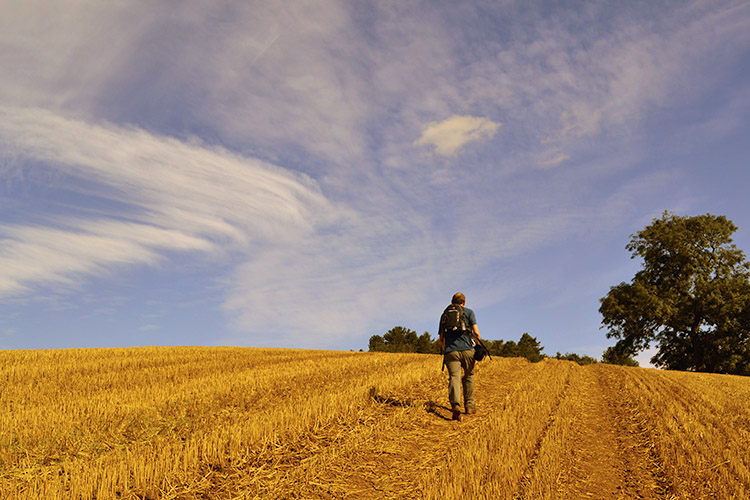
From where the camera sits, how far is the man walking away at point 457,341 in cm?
934

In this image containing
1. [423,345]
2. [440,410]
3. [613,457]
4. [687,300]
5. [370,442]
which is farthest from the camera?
[423,345]

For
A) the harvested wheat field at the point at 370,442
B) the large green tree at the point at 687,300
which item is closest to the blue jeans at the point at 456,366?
the harvested wheat field at the point at 370,442

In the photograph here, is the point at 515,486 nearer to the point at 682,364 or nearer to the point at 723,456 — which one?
the point at 723,456

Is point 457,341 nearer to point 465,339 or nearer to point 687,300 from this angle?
point 465,339

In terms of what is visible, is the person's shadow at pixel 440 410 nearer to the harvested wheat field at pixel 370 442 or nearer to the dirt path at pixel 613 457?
the harvested wheat field at pixel 370 442

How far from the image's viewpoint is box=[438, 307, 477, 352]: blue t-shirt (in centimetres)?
943

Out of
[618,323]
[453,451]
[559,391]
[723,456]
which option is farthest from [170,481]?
[618,323]

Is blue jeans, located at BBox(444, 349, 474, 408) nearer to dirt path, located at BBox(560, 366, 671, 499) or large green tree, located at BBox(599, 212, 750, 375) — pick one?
dirt path, located at BBox(560, 366, 671, 499)

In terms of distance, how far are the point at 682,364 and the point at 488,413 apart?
3658cm

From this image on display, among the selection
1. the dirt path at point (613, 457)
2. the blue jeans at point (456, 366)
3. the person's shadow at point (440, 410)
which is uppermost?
the blue jeans at point (456, 366)

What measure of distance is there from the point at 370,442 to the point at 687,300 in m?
36.9

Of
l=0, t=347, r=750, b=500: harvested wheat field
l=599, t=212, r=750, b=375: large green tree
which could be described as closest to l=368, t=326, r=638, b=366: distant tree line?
l=599, t=212, r=750, b=375: large green tree

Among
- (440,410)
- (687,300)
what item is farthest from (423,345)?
(440,410)

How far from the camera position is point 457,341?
947cm
